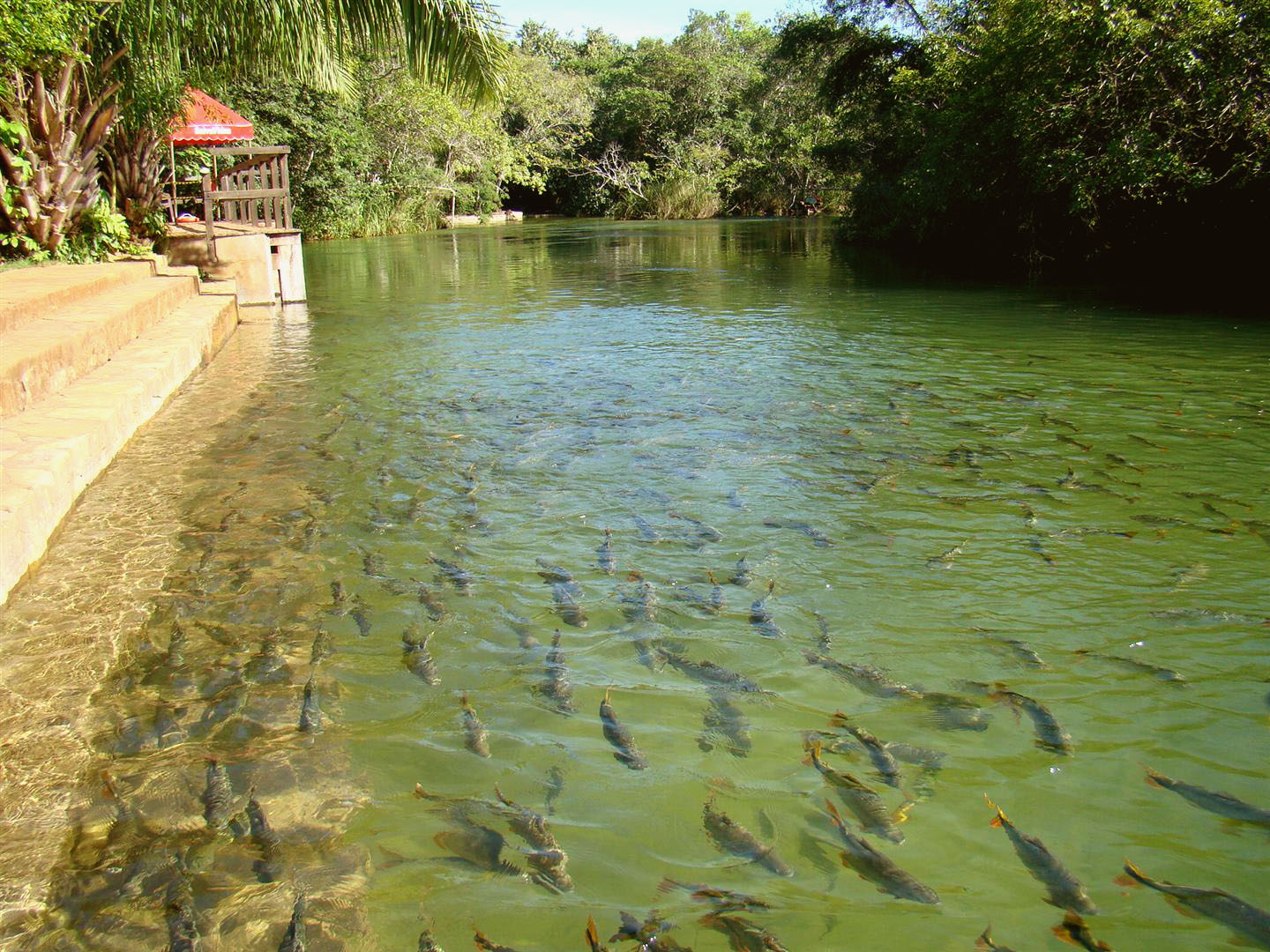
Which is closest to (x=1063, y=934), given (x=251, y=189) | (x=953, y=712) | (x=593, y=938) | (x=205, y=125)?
(x=953, y=712)

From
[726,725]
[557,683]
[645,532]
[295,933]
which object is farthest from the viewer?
[645,532]

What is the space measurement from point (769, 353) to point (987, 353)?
2.82 metres

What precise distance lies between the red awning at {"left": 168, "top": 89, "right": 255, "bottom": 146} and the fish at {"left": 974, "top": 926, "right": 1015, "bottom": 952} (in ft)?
61.3

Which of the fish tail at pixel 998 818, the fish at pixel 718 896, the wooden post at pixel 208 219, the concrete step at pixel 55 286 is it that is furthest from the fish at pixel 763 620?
the wooden post at pixel 208 219

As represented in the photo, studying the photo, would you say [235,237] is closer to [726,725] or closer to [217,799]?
[217,799]

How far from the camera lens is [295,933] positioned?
10.1 ft

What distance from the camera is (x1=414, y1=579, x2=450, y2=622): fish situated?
5.37 m

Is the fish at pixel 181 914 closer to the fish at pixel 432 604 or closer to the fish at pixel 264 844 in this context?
the fish at pixel 264 844

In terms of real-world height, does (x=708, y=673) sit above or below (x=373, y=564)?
below

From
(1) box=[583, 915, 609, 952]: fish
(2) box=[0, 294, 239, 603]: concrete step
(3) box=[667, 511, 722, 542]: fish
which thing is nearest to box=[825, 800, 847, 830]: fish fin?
(1) box=[583, 915, 609, 952]: fish

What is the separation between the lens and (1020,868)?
3.47m

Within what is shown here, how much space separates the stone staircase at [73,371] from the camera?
606cm

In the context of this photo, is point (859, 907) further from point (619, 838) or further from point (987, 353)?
point (987, 353)

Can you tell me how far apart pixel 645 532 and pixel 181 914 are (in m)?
3.87
